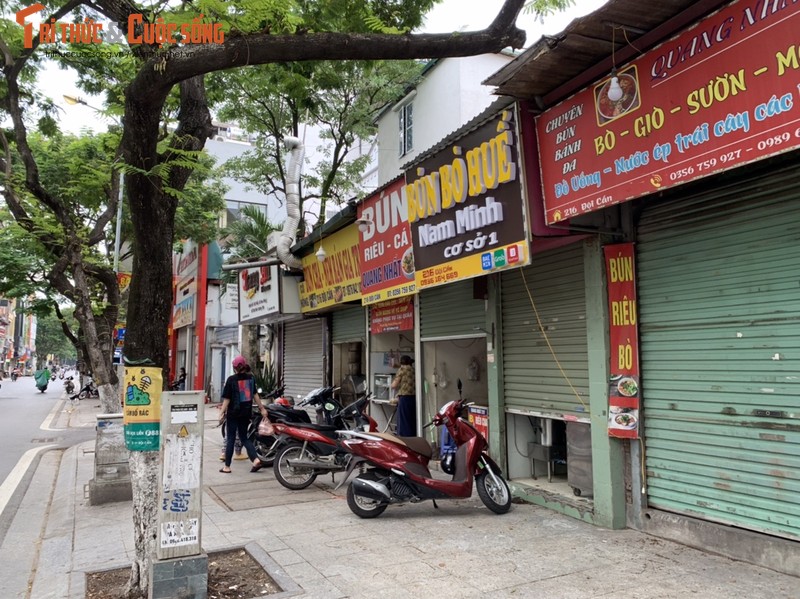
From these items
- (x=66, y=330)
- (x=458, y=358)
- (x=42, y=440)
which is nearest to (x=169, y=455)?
(x=458, y=358)

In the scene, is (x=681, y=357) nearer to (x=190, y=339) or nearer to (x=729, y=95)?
(x=729, y=95)

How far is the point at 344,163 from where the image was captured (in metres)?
19.3

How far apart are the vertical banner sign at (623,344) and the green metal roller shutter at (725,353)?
4.3 inches

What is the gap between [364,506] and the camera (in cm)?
618

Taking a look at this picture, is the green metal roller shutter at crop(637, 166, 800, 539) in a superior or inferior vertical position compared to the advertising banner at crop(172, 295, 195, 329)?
inferior

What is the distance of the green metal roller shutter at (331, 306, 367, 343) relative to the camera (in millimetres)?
11633

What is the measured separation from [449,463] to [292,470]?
2457mm

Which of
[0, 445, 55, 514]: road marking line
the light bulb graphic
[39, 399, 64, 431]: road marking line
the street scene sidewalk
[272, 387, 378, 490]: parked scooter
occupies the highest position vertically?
the light bulb graphic

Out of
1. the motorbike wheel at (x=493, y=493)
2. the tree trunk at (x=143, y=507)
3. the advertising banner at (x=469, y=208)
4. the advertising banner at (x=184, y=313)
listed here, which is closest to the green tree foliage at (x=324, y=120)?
the advertising banner at (x=469, y=208)

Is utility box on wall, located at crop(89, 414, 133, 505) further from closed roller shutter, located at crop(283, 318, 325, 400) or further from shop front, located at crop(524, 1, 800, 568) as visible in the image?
closed roller shutter, located at crop(283, 318, 325, 400)

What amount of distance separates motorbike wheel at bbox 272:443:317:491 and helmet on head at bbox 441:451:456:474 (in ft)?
6.90

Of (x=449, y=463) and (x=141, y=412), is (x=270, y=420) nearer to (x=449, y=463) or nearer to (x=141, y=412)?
(x=449, y=463)

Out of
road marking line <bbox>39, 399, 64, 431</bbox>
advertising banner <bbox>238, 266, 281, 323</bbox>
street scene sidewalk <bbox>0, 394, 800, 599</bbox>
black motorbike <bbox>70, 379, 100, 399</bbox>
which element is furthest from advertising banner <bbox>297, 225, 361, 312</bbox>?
black motorbike <bbox>70, 379, 100, 399</bbox>

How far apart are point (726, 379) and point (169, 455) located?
4.43 meters
